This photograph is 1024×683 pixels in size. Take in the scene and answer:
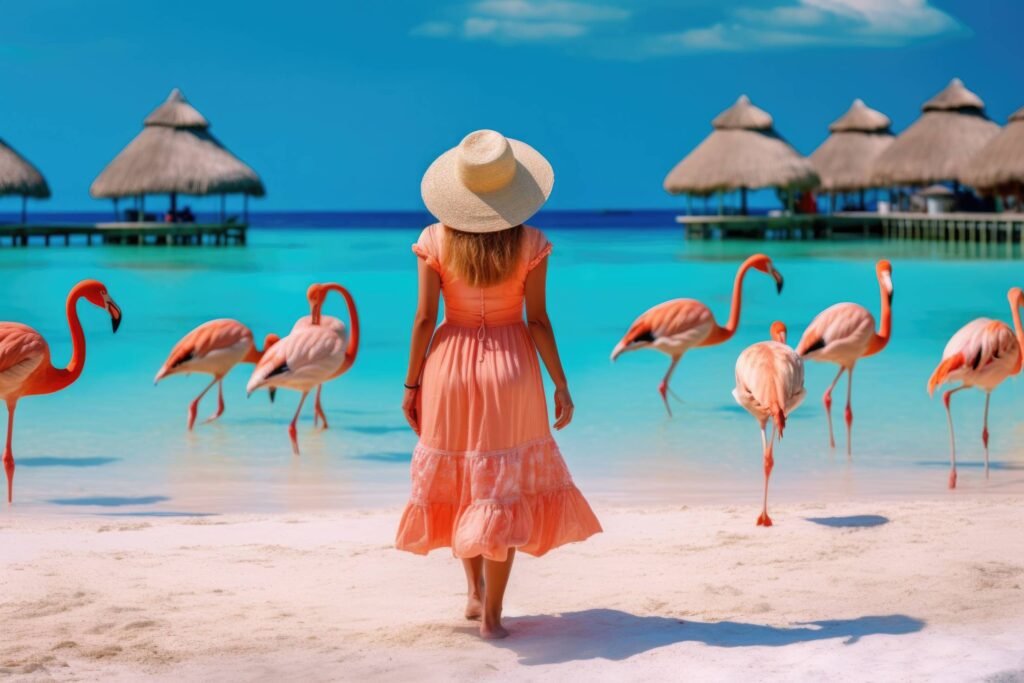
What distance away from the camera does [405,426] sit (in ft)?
29.8

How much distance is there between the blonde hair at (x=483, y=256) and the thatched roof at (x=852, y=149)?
39.5 metres

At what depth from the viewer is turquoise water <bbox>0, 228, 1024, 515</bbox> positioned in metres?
6.91

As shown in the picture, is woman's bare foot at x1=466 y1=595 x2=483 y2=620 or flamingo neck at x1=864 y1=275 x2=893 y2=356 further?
flamingo neck at x1=864 y1=275 x2=893 y2=356

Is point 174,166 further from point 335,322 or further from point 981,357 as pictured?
point 981,357

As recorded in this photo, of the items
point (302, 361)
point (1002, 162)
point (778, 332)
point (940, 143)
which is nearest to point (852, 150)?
point (940, 143)

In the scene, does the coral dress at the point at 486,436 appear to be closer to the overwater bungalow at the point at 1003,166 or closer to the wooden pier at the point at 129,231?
the overwater bungalow at the point at 1003,166

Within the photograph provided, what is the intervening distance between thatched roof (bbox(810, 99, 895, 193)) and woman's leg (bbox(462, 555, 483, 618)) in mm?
39353

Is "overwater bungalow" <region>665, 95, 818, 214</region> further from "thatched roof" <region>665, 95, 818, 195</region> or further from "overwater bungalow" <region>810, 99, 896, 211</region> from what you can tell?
"overwater bungalow" <region>810, 99, 896, 211</region>

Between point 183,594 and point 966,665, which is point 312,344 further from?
point 966,665

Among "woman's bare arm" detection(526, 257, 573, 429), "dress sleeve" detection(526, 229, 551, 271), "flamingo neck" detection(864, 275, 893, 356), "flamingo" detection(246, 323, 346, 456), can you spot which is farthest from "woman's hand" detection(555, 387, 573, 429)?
"flamingo neck" detection(864, 275, 893, 356)

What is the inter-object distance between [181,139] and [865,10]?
61.0 metres

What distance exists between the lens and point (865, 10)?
284ft

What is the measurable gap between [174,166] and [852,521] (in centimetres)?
3227

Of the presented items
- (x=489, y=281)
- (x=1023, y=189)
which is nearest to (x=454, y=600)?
(x=489, y=281)
